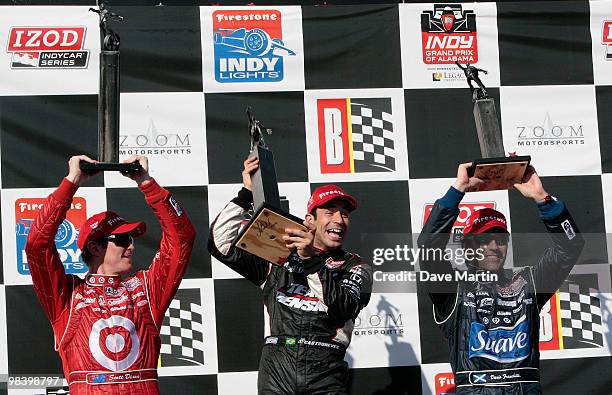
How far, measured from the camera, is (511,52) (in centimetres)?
570

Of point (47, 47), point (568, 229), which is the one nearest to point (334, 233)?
point (568, 229)

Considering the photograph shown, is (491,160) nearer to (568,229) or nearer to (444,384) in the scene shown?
(568,229)

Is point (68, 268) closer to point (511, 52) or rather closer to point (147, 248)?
point (147, 248)

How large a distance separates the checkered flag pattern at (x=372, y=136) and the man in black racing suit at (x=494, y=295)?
2.63 feet

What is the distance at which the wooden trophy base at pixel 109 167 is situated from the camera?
4305mm

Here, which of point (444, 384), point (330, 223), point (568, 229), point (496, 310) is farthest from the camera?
point (444, 384)

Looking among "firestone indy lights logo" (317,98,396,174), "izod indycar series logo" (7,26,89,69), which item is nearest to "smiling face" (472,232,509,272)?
"firestone indy lights logo" (317,98,396,174)

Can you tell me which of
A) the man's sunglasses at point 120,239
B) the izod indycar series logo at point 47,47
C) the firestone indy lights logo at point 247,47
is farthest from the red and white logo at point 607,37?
the man's sunglasses at point 120,239

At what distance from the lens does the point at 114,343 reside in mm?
4363

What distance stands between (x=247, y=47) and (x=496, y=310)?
179 centimetres

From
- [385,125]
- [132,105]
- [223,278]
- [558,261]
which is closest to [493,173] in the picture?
[558,261]

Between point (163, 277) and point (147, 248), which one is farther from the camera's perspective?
point (147, 248)

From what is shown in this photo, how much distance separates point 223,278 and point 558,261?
1.61 m

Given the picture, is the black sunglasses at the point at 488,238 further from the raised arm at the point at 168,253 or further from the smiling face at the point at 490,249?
the raised arm at the point at 168,253
